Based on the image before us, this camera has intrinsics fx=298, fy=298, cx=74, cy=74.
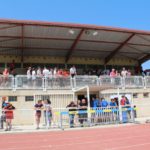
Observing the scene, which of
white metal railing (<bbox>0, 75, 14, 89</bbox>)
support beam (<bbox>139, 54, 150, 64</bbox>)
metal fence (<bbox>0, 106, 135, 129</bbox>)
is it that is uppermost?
support beam (<bbox>139, 54, 150, 64</bbox>)

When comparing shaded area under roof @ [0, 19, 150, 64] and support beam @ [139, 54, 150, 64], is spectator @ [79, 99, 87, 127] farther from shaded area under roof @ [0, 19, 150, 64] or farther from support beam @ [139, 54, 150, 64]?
support beam @ [139, 54, 150, 64]

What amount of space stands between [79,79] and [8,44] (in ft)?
23.3

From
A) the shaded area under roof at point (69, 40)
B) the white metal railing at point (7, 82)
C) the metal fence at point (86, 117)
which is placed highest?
the shaded area under roof at point (69, 40)

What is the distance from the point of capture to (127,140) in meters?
11.0

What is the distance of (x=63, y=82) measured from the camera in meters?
21.7

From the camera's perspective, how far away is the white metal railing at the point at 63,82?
20.3 meters

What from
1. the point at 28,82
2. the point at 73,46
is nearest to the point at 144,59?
the point at 73,46

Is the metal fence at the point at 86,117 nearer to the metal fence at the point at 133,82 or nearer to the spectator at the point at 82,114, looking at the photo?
the spectator at the point at 82,114

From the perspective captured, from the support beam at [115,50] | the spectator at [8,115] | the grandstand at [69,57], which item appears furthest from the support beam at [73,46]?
the spectator at [8,115]

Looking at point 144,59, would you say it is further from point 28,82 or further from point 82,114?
point 82,114

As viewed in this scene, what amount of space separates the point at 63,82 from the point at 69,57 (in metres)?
7.13

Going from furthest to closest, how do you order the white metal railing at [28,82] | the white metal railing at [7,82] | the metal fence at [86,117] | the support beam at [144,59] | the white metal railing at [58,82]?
the support beam at [144,59]
the white metal railing at [58,82]
the white metal railing at [28,82]
the white metal railing at [7,82]
the metal fence at [86,117]

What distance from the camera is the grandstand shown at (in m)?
20.8

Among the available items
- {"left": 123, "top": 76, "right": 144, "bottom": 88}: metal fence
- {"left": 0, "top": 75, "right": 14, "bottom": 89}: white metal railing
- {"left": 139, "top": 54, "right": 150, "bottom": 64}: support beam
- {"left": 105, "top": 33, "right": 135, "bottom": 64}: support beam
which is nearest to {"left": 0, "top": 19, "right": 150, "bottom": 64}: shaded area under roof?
{"left": 105, "top": 33, "right": 135, "bottom": 64}: support beam
